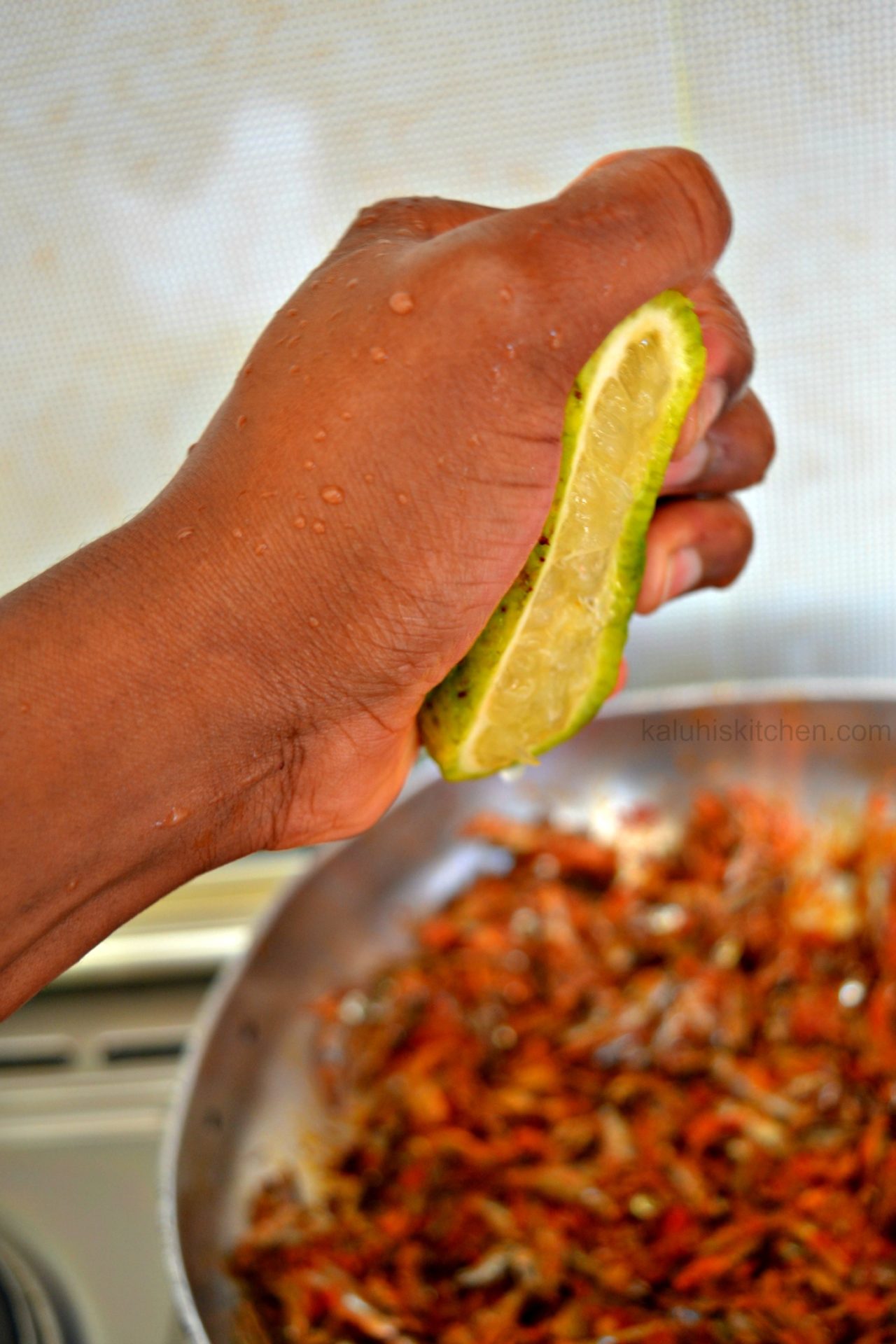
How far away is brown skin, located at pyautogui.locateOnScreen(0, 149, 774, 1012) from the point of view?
19.8 inches

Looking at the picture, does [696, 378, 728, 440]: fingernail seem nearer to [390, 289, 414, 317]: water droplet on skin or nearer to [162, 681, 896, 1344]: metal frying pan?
[390, 289, 414, 317]: water droplet on skin

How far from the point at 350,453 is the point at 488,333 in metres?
0.08

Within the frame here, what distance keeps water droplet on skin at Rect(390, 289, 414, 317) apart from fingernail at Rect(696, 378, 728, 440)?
263 millimetres

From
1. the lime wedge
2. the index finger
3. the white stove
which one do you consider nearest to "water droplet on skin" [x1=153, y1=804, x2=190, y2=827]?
the lime wedge

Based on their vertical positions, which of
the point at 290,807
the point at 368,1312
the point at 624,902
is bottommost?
the point at 368,1312

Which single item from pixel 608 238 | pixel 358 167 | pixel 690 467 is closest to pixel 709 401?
pixel 690 467

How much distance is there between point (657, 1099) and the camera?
1.13m

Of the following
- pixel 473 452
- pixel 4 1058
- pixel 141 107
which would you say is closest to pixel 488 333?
pixel 473 452

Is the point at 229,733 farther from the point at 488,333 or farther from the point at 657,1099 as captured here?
the point at 657,1099

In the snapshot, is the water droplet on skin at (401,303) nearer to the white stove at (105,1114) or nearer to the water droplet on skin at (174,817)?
the water droplet on skin at (174,817)

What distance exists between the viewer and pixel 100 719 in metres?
0.51

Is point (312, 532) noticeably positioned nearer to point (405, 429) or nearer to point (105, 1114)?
point (405, 429)

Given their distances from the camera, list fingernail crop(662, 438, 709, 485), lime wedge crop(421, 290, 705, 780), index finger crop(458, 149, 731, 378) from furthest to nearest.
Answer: fingernail crop(662, 438, 709, 485)
lime wedge crop(421, 290, 705, 780)
index finger crop(458, 149, 731, 378)

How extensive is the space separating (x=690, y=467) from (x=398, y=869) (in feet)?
2.24
